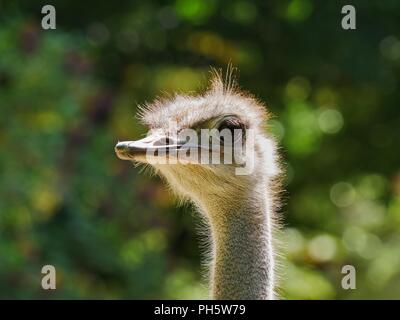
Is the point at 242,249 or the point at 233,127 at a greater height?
the point at 233,127

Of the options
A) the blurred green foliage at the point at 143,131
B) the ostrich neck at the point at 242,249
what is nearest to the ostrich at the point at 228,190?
the ostrich neck at the point at 242,249

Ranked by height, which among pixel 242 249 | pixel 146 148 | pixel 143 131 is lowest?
pixel 242 249

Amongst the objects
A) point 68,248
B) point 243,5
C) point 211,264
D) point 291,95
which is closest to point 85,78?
point 68,248

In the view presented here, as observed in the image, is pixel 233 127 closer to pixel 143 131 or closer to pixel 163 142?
pixel 163 142

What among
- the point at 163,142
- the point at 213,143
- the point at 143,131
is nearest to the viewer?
the point at 163,142

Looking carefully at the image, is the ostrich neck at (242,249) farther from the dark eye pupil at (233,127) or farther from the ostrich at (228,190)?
the dark eye pupil at (233,127)

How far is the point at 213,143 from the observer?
3609mm

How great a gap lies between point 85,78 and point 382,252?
11.7ft

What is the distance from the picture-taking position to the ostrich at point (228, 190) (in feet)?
12.1

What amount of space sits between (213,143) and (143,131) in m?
4.72

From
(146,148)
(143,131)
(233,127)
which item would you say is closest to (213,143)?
(233,127)

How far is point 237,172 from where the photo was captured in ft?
12.5

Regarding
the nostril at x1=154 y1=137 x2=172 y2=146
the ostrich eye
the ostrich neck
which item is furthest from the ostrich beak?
the ostrich neck

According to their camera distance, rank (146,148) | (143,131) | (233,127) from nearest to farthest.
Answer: (146,148) < (233,127) < (143,131)
